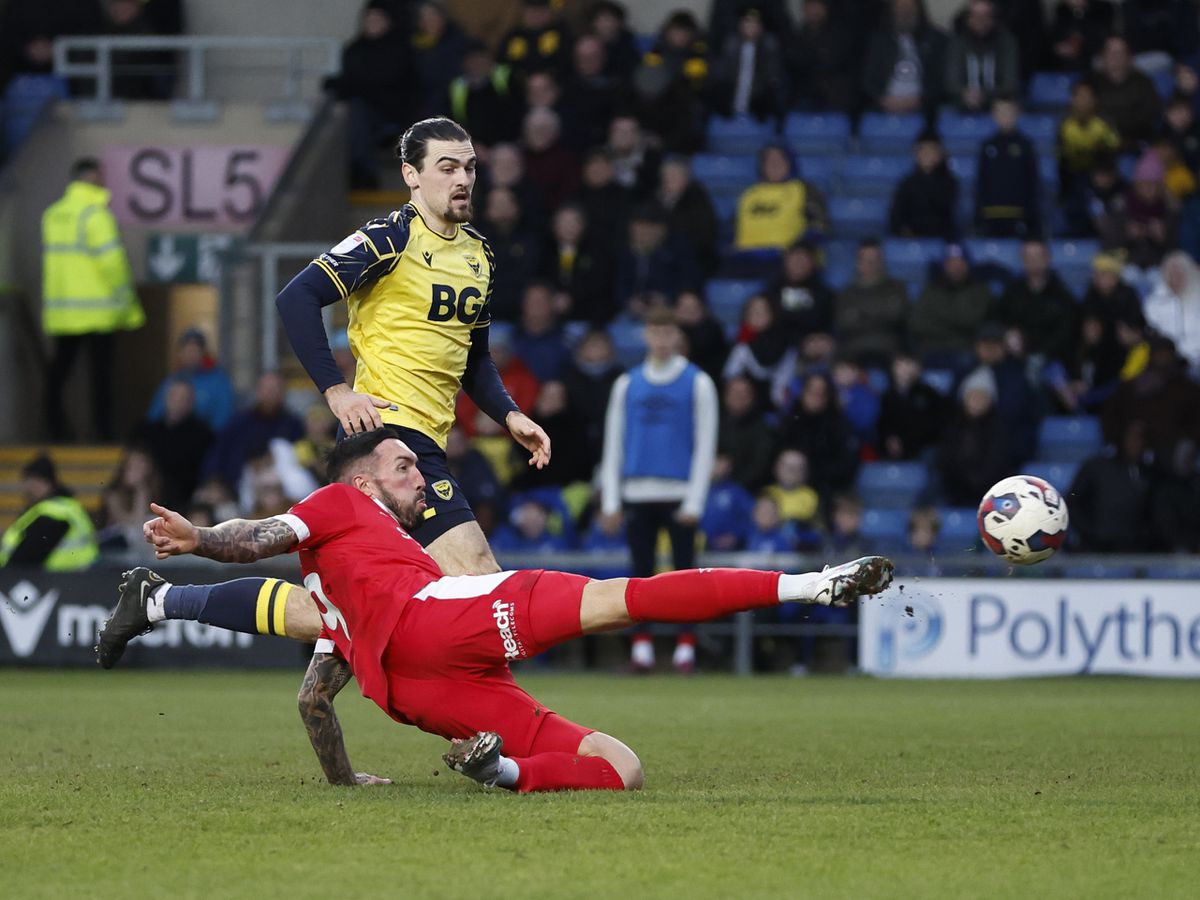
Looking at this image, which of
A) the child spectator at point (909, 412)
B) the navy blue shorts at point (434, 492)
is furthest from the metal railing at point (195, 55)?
the navy blue shorts at point (434, 492)

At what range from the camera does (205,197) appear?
18938mm

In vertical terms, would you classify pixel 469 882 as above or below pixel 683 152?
below

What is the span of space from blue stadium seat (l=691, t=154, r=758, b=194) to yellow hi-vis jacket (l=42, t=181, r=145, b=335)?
4.92 metres

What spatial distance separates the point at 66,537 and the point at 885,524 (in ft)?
18.9

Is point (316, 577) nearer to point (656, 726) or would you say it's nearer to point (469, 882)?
point (469, 882)

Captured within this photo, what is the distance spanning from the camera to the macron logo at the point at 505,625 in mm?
6125

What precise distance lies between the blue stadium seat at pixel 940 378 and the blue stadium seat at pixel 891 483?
0.63m

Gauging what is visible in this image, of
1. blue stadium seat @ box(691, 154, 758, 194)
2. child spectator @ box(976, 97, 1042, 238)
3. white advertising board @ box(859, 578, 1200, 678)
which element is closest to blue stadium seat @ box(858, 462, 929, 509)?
white advertising board @ box(859, 578, 1200, 678)

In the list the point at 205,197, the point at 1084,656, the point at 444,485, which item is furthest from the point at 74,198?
the point at 444,485

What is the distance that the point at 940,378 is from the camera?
16.1 m

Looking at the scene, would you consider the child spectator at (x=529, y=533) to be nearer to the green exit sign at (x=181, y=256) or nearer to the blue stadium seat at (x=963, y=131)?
the green exit sign at (x=181, y=256)

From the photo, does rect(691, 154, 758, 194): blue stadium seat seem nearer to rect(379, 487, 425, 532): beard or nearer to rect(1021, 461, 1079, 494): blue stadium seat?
rect(1021, 461, 1079, 494): blue stadium seat

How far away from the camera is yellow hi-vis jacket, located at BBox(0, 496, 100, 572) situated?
14305mm

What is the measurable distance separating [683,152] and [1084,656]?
623 centimetres
